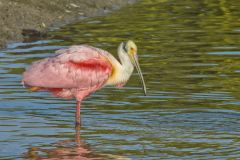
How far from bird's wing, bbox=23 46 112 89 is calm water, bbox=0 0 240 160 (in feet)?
1.61

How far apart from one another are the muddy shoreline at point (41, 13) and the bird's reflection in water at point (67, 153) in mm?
7062

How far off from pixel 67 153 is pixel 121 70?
193 cm

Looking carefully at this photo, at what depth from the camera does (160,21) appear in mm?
21078

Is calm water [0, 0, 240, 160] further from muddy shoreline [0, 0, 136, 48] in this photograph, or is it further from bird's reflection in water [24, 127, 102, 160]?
muddy shoreline [0, 0, 136, 48]

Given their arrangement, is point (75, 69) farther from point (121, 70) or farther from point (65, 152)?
point (65, 152)

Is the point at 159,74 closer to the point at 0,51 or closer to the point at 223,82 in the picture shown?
the point at 223,82

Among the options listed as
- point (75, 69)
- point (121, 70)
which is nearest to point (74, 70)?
point (75, 69)

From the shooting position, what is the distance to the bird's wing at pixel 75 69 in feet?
38.7

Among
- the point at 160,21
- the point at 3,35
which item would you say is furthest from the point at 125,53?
the point at 160,21

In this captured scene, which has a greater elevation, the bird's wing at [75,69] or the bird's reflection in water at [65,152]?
the bird's wing at [75,69]

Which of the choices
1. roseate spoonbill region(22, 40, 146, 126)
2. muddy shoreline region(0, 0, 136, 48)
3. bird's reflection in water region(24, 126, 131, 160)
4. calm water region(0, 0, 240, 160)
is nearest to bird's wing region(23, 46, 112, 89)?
roseate spoonbill region(22, 40, 146, 126)

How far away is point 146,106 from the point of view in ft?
41.5

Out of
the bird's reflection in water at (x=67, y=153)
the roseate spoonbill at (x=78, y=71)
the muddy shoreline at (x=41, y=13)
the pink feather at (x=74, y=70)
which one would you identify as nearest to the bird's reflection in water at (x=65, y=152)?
the bird's reflection in water at (x=67, y=153)

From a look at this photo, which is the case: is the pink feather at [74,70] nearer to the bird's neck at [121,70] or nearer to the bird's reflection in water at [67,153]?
the bird's neck at [121,70]
